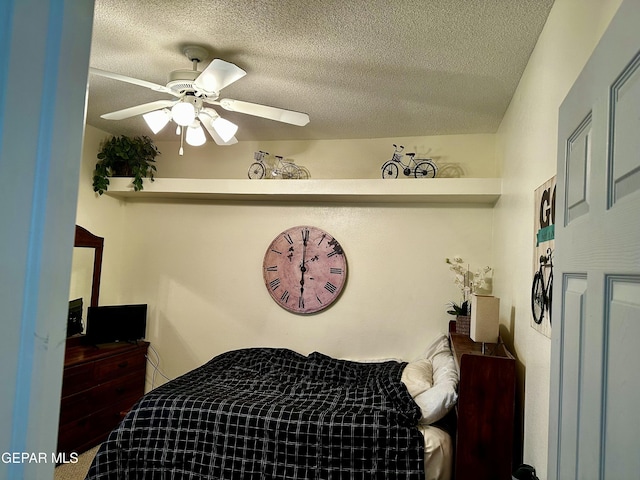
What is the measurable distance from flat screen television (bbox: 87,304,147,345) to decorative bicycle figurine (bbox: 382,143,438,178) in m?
2.50

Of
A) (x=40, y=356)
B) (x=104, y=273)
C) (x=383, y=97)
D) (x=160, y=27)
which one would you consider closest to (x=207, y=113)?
(x=160, y=27)

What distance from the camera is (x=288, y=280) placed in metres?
3.91

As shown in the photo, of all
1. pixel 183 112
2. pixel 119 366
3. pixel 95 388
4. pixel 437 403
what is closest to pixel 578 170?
pixel 437 403

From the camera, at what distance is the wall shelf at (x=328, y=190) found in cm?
326

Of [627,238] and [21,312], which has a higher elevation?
[627,238]

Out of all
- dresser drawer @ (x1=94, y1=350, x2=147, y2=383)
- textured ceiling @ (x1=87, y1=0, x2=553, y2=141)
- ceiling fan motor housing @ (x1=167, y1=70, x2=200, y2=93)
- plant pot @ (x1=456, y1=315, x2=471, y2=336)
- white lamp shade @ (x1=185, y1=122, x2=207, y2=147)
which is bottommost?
dresser drawer @ (x1=94, y1=350, x2=147, y2=383)

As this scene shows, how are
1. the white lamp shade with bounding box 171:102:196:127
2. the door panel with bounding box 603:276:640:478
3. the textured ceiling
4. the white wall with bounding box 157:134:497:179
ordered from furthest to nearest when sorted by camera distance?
1. the white wall with bounding box 157:134:497:179
2. the white lamp shade with bounding box 171:102:196:127
3. the textured ceiling
4. the door panel with bounding box 603:276:640:478

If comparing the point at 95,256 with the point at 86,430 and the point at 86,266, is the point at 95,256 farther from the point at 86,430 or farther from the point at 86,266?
the point at 86,430

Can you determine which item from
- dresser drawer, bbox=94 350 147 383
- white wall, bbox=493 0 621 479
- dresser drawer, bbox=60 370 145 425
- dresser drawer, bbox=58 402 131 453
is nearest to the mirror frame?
dresser drawer, bbox=94 350 147 383

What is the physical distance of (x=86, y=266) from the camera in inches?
152

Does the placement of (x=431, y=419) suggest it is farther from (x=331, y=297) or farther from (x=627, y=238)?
(x=627, y=238)

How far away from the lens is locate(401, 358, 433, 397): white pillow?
2.70 metres

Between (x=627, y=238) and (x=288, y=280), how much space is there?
3.38m

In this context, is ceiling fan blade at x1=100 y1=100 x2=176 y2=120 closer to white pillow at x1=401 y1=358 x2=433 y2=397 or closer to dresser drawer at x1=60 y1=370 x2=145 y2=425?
dresser drawer at x1=60 y1=370 x2=145 y2=425
